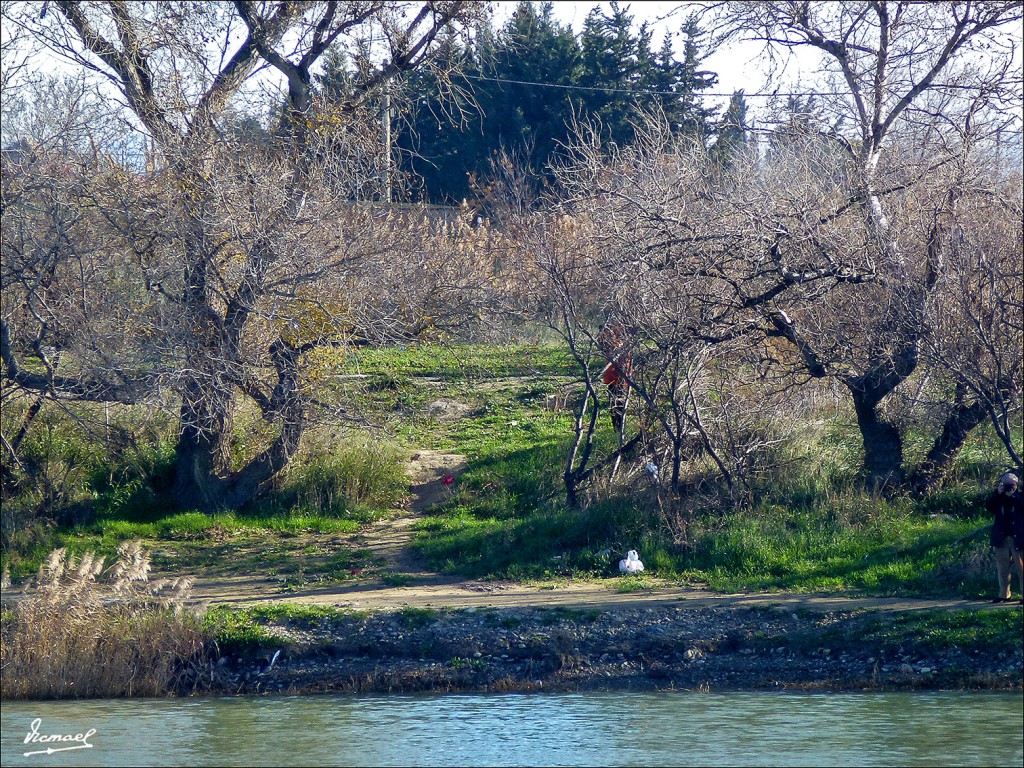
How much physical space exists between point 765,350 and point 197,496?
317 inches

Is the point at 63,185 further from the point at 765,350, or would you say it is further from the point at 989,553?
the point at 989,553

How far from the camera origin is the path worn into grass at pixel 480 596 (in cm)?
1130

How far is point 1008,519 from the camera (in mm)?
10664

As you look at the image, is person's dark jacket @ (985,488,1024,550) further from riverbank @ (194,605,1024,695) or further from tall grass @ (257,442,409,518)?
tall grass @ (257,442,409,518)

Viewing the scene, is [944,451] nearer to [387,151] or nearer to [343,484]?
[343,484]

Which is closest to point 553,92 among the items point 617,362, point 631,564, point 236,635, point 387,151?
point 387,151

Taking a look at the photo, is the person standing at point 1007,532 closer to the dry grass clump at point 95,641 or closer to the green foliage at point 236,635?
the green foliage at point 236,635

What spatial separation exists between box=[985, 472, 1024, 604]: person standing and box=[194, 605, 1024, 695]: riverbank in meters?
0.39

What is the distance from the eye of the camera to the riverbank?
1027 centimetres

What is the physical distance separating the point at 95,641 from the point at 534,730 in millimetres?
4442

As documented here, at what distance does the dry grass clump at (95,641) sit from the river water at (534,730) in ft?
0.83

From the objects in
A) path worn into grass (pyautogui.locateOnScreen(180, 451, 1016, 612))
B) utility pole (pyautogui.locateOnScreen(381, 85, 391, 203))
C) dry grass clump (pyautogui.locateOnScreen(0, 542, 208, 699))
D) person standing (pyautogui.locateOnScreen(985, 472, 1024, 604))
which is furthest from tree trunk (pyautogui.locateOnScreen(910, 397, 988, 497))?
dry grass clump (pyautogui.locateOnScreen(0, 542, 208, 699))

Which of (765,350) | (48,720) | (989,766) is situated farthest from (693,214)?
(48,720)

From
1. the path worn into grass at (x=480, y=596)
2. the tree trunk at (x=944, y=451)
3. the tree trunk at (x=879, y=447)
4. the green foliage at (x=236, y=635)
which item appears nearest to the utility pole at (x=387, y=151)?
the path worn into grass at (x=480, y=596)
